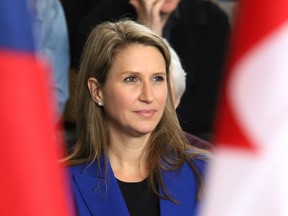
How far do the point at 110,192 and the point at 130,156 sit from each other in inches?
6.3

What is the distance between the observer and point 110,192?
8.63ft

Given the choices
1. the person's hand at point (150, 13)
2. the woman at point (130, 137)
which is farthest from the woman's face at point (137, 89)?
the person's hand at point (150, 13)

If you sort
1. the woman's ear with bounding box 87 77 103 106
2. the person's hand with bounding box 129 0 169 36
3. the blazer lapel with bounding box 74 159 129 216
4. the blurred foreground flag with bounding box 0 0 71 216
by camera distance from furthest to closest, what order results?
the person's hand with bounding box 129 0 169 36 < the woman's ear with bounding box 87 77 103 106 < the blazer lapel with bounding box 74 159 129 216 < the blurred foreground flag with bounding box 0 0 71 216

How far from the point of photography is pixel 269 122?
4.00 feet

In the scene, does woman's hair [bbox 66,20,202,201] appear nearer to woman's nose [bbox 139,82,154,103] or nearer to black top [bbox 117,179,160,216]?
black top [bbox 117,179,160,216]

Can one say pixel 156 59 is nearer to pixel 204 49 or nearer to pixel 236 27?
pixel 204 49

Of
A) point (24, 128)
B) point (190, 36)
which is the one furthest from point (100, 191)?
point (24, 128)

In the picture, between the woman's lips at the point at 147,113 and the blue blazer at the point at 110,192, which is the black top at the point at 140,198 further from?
the woman's lips at the point at 147,113

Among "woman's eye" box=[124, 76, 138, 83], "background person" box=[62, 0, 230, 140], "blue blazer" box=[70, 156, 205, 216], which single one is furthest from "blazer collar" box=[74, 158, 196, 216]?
"background person" box=[62, 0, 230, 140]

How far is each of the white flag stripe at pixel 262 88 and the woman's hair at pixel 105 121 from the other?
4.81 ft

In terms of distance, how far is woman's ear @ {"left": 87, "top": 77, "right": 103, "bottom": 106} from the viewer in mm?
2832

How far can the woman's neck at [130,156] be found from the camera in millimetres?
2736

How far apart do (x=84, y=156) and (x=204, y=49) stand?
1289 mm

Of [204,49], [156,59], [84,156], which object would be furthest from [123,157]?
[204,49]
